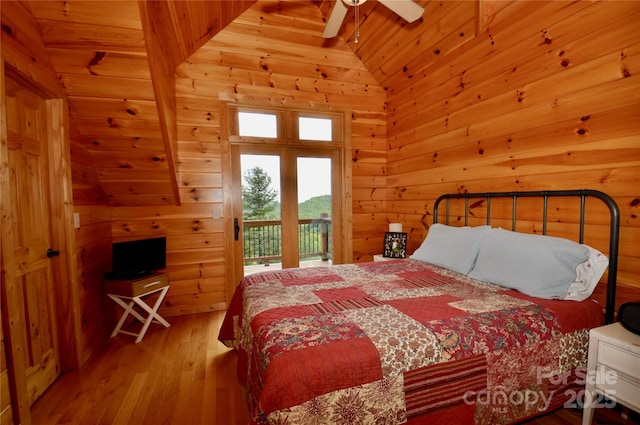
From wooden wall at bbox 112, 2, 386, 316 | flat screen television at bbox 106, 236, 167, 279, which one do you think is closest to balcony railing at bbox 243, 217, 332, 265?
wooden wall at bbox 112, 2, 386, 316

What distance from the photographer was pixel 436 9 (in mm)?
2779

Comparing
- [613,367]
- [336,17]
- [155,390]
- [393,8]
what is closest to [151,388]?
[155,390]

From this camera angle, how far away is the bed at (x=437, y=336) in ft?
3.77

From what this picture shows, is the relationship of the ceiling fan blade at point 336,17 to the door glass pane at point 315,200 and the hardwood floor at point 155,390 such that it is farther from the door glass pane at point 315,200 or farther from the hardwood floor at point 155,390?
the hardwood floor at point 155,390

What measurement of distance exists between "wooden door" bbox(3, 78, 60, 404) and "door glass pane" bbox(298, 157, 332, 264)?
2.38 meters

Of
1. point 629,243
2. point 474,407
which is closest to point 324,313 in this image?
point 474,407

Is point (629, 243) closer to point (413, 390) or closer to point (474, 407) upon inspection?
point (474, 407)

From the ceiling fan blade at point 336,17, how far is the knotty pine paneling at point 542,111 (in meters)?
1.09

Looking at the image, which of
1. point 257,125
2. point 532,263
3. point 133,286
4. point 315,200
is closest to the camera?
point 532,263

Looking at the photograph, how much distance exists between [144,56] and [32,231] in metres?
1.40

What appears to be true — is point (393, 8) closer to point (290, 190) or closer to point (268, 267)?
point (290, 190)

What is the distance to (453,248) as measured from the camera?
8.07ft

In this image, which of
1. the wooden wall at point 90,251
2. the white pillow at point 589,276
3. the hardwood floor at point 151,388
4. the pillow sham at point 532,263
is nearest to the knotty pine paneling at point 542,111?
the white pillow at point 589,276

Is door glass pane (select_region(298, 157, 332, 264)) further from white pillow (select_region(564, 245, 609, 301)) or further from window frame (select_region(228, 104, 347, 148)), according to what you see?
white pillow (select_region(564, 245, 609, 301))
